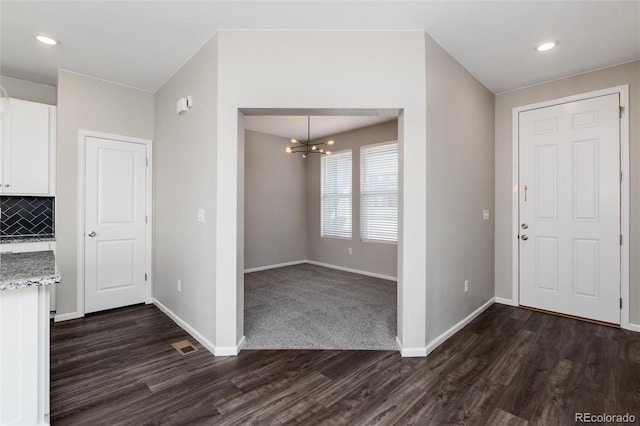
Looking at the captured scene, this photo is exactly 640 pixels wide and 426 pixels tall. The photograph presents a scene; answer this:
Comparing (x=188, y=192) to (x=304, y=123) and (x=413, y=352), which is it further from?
(x=304, y=123)

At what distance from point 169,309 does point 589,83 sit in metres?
5.31

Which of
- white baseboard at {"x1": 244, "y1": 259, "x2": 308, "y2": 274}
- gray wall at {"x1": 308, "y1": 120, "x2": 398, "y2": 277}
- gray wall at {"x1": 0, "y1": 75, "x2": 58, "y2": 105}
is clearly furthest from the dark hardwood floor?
white baseboard at {"x1": 244, "y1": 259, "x2": 308, "y2": 274}

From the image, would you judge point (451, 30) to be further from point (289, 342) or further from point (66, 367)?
point (66, 367)

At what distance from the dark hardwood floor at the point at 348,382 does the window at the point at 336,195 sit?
3.40 m

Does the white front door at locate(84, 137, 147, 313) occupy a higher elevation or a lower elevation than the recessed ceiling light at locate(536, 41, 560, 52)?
lower

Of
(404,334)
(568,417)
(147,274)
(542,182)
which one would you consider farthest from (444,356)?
(147,274)

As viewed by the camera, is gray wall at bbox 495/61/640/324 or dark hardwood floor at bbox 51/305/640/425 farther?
gray wall at bbox 495/61/640/324

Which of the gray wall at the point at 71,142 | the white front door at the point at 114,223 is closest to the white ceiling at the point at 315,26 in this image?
the gray wall at the point at 71,142

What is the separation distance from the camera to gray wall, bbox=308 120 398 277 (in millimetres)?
5359

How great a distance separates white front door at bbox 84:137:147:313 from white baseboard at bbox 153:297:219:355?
0.41 meters

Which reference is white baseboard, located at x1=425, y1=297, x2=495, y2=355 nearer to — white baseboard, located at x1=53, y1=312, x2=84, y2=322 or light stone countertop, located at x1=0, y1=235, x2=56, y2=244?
white baseboard, located at x1=53, y1=312, x2=84, y2=322

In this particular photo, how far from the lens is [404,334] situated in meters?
2.64

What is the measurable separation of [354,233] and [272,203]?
1.78m
